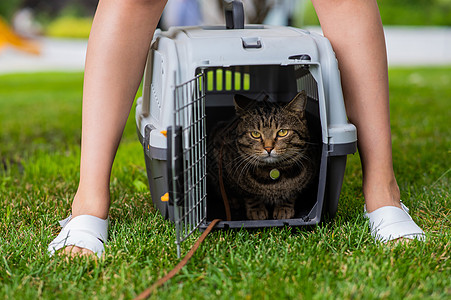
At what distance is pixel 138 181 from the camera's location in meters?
1.86

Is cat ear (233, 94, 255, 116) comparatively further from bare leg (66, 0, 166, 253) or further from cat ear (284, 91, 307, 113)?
bare leg (66, 0, 166, 253)

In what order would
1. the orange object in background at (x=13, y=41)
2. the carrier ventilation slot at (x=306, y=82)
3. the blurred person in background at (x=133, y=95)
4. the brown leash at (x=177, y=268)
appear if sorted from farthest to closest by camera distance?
the orange object in background at (x=13, y=41) < the carrier ventilation slot at (x=306, y=82) < the blurred person in background at (x=133, y=95) < the brown leash at (x=177, y=268)

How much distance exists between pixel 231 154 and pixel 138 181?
1.39ft

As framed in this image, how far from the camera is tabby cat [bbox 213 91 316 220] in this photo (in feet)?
5.06

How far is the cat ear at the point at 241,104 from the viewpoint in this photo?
5.29 ft

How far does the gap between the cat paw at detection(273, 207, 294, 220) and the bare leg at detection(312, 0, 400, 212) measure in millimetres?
238

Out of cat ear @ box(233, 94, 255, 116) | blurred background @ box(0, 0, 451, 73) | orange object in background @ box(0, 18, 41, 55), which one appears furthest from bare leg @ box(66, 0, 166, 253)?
orange object in background @ box(0, 18, 41, 55)

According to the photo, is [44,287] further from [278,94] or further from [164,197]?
[278,94]

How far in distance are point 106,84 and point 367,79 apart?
0.76 m

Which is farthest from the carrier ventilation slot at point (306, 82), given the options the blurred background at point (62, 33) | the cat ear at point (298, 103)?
the blurred background at point (62, 33)

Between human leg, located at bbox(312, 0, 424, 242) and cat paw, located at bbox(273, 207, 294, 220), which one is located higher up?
human leg, located at bbox(312, 0, 424, 242)

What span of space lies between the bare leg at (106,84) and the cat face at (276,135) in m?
0.40

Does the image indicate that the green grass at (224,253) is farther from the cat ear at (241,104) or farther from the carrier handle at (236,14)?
the carrier handle at (236,14)

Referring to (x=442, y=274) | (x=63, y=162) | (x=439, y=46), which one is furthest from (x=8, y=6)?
(x=442, y=274)
